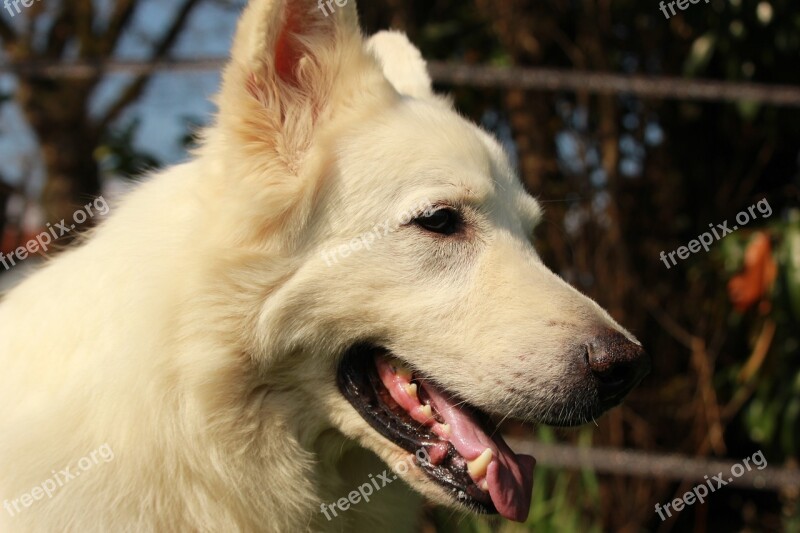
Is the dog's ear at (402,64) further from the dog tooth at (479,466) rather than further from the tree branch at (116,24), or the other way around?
the tree branch at (116,24)

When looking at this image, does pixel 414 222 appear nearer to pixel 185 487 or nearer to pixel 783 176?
pixel 185 487

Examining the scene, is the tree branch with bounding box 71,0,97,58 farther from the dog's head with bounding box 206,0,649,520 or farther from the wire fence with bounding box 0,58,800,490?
the dog's head with bounding box 206,0,649,520

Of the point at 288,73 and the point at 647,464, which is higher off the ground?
the point at 288,73

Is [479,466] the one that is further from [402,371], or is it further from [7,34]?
[7,34]

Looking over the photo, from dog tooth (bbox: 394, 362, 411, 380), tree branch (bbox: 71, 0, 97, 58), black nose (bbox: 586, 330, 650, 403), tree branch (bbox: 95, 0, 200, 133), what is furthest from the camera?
tree branch (bbox: 71, 0, 97, 58)

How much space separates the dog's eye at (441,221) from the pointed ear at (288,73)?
Result: 1.28 feet

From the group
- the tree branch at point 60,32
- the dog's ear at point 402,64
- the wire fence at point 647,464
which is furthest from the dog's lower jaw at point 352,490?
the tree branch at point 60,32

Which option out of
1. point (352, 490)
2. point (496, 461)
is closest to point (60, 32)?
point (352, 490)

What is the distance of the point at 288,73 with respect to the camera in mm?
2393

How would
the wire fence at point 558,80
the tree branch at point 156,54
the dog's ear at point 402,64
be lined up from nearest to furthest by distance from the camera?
the dog's ear at point 402,64 → the wire fence at point 558,80 → the tree branch at point 156,54

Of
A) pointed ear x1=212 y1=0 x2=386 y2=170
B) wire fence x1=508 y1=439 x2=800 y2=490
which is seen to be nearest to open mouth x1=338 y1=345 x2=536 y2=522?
pointed ear x1=212 y1=0 x2=386 y2=170

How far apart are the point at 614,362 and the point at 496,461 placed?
415mm

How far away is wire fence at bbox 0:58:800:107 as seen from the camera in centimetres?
461

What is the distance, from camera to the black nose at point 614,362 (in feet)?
7.02
